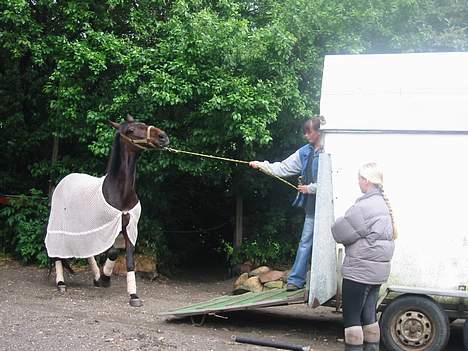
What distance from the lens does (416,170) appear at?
20.5 feet

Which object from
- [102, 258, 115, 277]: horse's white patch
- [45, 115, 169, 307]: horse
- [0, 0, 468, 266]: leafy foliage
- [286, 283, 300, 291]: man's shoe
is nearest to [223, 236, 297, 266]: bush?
[0, 0, 468, 266]: leafy foliage

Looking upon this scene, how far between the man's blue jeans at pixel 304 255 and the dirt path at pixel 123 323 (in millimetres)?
631

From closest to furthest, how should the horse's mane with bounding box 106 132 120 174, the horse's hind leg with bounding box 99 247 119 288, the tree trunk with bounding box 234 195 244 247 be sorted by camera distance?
1. the horse's mane with bounding box 106 132 120 174
2. the horse's hind leg with bounding box 99 247 119 288
3. the tree trunk with bounding box 234 195 244 247

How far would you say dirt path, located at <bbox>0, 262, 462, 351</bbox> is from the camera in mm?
6125

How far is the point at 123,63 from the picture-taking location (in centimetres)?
1002

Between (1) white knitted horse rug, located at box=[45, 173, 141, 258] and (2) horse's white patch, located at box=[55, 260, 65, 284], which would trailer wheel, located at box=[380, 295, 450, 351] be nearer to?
(1) white knitted horse rug, located at box=[45, 173, 141, 258]

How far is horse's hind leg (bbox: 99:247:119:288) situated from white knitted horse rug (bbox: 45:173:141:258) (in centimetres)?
40

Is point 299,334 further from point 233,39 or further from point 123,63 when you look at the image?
point 123,63

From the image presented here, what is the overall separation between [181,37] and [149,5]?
194 cm

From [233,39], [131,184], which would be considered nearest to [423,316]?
[131,184]

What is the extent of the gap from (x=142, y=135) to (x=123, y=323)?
2481mm

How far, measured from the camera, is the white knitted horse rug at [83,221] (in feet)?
28.2

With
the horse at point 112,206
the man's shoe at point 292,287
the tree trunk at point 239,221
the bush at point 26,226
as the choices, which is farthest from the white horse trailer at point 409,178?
the bush at point 26,226

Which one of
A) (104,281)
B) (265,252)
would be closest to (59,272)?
(104,281)
